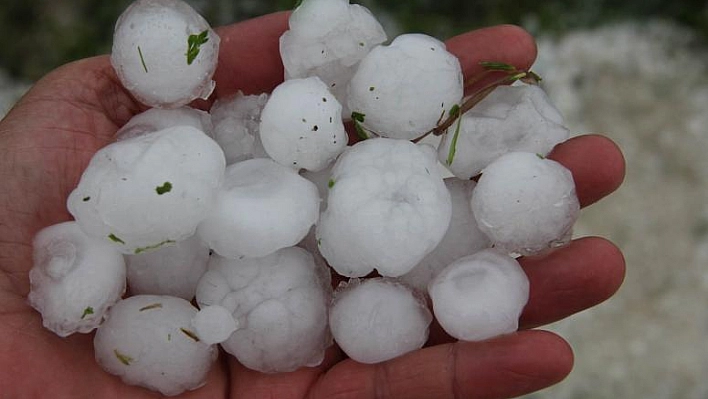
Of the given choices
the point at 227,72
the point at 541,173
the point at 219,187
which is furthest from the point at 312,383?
the point at 227,72

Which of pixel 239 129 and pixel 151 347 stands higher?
pixel 239 129

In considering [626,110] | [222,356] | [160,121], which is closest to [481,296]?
[222,356]

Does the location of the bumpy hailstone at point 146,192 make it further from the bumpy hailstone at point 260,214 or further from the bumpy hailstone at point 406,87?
the bumpy hailstone at point 406,87

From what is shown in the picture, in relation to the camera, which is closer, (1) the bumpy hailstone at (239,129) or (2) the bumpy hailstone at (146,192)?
(2) the bumpy hailstone at (146,192)

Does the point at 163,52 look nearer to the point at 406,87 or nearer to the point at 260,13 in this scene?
the point at 406,87

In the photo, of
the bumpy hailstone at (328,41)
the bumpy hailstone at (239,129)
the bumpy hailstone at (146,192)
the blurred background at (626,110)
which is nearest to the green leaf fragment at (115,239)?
the bumpy hailstone at (146,192)

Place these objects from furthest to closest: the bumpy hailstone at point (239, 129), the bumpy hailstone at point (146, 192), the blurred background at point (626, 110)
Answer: the blurred background at point (626, 110)
the bumpy hailstone at point (239, 129)
the bumpy hailstone at point (146, 192)
